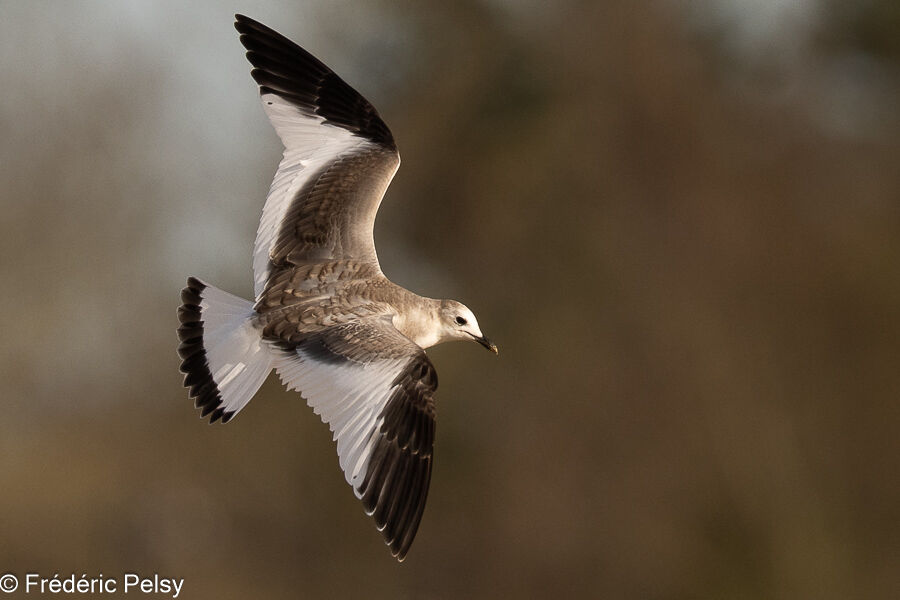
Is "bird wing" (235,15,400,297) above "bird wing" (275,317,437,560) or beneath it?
above

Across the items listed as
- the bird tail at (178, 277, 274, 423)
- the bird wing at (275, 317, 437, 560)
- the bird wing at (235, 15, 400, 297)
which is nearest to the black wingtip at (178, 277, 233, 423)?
the bird tail at (178, 277, 274, 423)

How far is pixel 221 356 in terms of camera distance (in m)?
4.70

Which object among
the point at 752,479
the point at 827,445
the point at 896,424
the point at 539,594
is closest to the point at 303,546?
the point at 539,594

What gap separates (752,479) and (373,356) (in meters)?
11.6

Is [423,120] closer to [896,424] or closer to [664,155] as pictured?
[664,155]

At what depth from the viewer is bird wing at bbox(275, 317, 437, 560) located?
13.9 feet

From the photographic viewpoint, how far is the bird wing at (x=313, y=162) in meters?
5.01

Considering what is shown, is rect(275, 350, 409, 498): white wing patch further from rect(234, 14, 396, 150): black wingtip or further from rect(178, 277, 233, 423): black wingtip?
rect(234, 14, 396, 150): black wingtip

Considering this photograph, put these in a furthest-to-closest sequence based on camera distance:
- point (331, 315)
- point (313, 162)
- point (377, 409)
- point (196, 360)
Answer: point (313, 162), point (196, 360), point (331, 315), point (377, 409)

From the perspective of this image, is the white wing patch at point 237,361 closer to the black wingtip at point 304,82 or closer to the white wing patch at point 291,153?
the white wing patch at point 291,153

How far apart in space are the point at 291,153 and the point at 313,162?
10 centimetres

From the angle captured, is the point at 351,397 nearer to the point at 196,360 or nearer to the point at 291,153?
the point at 196,360

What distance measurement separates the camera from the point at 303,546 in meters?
13.7

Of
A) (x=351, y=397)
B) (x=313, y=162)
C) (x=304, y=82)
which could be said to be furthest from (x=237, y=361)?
(x=304, y=82)
